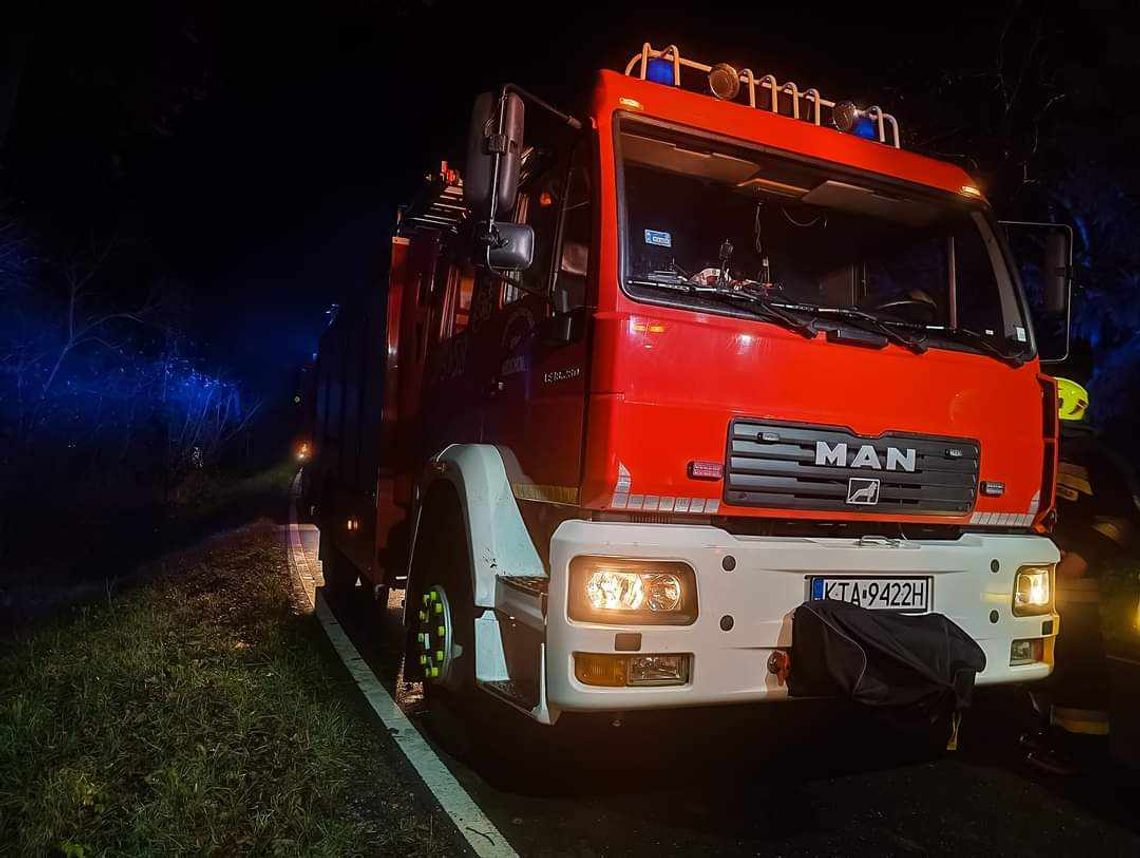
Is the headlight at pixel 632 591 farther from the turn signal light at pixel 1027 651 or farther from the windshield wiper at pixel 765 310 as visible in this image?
the turn signal light at pixel 1027 651

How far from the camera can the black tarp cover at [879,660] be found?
122 inches

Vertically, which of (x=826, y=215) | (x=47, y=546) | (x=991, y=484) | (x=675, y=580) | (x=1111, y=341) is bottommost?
(x=47, y=546)

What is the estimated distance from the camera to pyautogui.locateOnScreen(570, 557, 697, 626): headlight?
3.02m

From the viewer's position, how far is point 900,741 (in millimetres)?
4641

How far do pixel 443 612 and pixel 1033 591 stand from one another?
9.02ft

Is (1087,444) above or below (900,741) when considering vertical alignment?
above

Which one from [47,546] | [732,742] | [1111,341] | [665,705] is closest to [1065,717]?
[732,742]

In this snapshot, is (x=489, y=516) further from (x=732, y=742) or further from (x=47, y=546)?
(x=47, y=546)

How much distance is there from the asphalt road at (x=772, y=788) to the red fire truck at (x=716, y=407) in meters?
0.58

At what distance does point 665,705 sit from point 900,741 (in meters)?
2.27

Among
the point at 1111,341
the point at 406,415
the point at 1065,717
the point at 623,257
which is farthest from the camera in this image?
the point at 1111,341

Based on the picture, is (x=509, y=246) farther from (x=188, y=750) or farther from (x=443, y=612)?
(x=188, y=750)

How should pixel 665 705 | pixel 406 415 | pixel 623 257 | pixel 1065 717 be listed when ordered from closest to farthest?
1. pixel 665 705
2. pixel 623 257
3. pixel 1065 717
4. pixel 406 415

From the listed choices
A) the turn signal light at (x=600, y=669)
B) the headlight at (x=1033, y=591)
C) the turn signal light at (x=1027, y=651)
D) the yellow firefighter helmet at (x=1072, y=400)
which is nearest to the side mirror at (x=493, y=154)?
the turn signal light at (x=600, y=669)
